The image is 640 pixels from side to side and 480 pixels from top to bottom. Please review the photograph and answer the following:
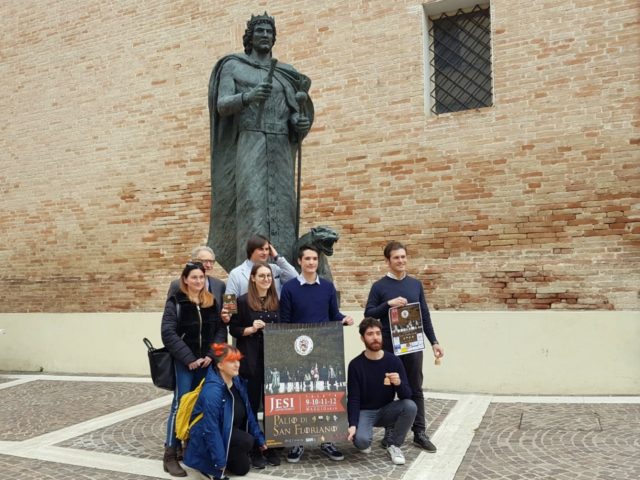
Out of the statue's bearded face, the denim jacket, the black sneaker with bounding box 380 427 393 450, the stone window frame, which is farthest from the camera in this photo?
the stone window frame

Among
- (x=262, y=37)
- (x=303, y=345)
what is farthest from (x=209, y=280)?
(x=262, y=37)

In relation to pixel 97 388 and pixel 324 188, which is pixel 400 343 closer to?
Answer: pixel 324 188

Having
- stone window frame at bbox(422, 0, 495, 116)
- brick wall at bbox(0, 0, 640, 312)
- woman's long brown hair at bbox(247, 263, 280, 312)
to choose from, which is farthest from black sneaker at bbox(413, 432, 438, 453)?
stone window frame at bbox(422, 0, 495, 116)

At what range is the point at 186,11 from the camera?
976cm

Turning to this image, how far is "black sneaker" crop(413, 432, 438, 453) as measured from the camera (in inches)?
178

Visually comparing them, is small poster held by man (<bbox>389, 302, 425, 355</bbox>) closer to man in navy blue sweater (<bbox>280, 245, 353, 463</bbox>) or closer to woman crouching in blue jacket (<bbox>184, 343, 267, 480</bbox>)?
man in navy blue sweater (<bbox>280, 245, 353, 463</bbox>)

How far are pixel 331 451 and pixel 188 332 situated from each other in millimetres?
1332

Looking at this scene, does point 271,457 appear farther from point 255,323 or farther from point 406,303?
point 406,303

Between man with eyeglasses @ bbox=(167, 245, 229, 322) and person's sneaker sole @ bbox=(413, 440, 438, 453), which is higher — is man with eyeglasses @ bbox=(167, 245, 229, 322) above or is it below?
above

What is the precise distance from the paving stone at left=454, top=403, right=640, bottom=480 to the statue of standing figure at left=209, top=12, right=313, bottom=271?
2.15m

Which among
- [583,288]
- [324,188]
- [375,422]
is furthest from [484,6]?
[375,422]

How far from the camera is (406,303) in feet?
14.6

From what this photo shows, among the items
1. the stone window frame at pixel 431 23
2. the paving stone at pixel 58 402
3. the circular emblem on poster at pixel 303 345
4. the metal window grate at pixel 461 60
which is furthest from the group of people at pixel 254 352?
the metal window grate at pixel 461 60

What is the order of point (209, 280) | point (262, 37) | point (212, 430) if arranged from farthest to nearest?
point (262, 37) < point (209, 280) < point (212, 430)
